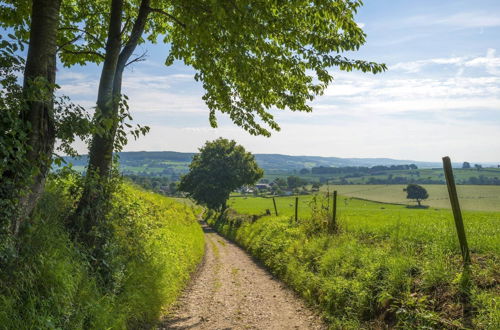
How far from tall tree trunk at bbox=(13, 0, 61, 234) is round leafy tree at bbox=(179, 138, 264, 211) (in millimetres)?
47962

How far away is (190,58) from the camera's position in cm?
1212

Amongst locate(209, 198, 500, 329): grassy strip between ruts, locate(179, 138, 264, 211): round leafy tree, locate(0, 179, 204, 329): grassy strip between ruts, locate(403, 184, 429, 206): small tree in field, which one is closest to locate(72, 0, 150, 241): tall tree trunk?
locate(0, 179, 204, 329): grassy strip between ruts

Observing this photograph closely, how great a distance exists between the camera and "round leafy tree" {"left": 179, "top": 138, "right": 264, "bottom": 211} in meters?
54.7

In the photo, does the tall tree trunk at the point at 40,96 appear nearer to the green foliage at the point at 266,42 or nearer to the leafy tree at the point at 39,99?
the leafy tree at the point at 39,99

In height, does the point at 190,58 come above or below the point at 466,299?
above

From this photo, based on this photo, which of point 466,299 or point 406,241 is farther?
point 406,241

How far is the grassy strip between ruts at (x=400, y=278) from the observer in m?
6.43

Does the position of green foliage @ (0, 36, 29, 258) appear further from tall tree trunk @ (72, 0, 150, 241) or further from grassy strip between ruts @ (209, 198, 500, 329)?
grassy strip between ruts @ (209, 198, 500, 329)

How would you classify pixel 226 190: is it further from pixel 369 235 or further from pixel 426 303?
pixel 426 303

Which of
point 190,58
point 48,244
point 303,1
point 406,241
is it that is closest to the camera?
point 48,244

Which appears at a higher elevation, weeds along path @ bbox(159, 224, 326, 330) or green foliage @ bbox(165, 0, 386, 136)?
green foliage @ bbox(165, 0, 386, 136)

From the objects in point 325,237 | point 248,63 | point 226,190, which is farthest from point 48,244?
point 226,190

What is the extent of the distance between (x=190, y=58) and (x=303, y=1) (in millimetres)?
5694

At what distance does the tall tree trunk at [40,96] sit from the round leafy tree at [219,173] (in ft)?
157
